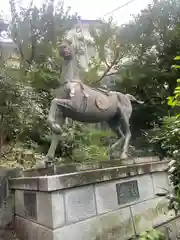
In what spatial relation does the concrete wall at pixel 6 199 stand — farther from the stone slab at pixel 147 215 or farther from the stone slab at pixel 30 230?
the stone slab at pixel 147 215

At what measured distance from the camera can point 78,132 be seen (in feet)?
23.2

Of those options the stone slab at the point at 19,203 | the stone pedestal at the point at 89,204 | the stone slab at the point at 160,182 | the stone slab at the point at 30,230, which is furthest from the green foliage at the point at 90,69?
the stone slab at the point at 30,230

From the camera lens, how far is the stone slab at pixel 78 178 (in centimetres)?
280

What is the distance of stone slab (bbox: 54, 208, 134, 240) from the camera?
2822mm

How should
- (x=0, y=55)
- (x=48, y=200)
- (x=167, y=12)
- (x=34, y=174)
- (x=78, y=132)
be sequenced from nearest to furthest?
(x=48, y=200), (x=34, y=174), (x=78, y=132), (x=0, y=55), (x=167, y=12)

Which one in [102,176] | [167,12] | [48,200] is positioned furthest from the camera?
[167,12]

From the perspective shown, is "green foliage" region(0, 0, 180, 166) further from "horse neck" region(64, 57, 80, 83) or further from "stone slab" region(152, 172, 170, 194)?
"horse neck" region(64, 57, 80, 83)

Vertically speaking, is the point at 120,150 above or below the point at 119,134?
below

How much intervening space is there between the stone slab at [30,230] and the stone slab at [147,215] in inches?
54.6

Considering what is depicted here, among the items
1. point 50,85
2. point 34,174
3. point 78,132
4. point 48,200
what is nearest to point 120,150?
point 34,174

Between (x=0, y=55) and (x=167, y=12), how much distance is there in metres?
7.83

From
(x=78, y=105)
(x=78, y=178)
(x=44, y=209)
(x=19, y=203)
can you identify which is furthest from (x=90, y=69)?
(x=44, y=209)

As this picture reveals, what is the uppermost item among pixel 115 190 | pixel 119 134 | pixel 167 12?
pixel 167 12

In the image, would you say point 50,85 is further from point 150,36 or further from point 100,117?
point 150,36
